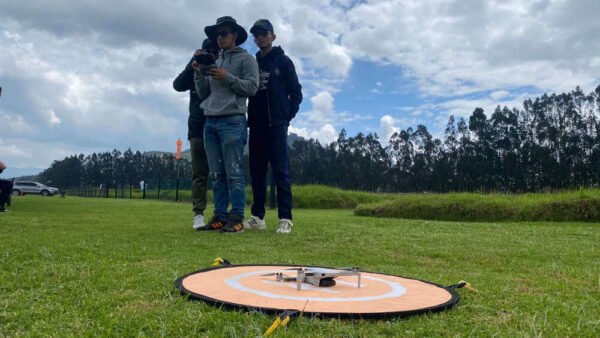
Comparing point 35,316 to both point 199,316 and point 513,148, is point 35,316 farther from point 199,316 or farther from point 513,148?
point 513,148

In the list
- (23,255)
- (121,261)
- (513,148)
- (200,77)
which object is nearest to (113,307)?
(121,261)

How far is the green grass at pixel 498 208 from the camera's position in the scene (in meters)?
9.60

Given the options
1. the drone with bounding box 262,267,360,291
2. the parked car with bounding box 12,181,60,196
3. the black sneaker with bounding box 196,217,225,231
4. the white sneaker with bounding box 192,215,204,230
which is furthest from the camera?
the parked car with bounding box 12,181,60,196

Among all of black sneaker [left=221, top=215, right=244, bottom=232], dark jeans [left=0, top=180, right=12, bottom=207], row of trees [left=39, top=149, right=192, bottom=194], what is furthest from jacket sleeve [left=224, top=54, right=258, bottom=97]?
row of trees [left=39, top=149, right=192, bottom=194]

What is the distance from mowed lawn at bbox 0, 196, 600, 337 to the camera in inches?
59.8

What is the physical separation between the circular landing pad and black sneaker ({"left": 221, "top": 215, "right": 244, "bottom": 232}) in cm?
219

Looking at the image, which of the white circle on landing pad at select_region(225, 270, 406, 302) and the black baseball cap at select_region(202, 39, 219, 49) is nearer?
the white circle on landing pad at select_region(225, 270, 406, 302)

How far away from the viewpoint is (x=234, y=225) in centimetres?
468

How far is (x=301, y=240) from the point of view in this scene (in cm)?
423

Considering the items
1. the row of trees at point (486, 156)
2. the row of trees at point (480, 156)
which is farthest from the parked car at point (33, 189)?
the row of trees at point (486, 156)

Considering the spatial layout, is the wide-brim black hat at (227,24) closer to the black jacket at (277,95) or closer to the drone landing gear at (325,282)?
the black jacket at (277,95)

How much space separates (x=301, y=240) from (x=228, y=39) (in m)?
2.41

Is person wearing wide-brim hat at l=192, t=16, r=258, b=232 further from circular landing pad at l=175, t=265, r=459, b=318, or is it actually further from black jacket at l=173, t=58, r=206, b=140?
circular landing pad at l=175, t=265, r=459, b=318

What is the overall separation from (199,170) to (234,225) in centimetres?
116
